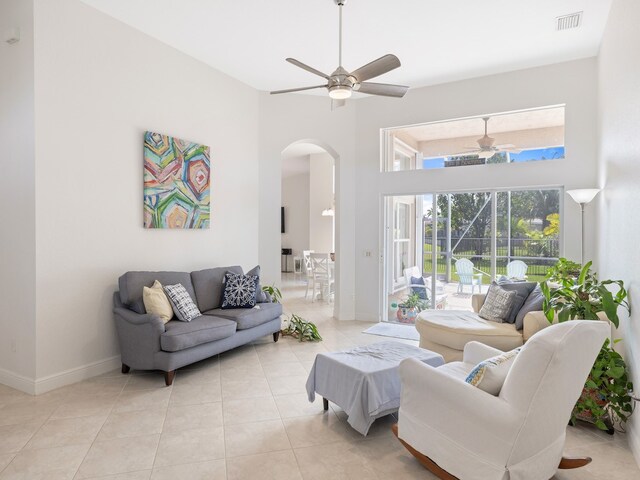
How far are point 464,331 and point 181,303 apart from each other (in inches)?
110

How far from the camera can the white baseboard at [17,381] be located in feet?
11.1

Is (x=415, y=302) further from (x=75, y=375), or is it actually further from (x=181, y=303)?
(x=75, y=375)

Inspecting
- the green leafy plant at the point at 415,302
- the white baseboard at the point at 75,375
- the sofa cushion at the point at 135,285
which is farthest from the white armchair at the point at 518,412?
the green leafy plant at the point at 415,302

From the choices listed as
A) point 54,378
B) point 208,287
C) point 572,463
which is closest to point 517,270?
point 572,463

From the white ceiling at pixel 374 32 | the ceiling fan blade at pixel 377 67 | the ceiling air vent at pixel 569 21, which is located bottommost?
the ceiling fan blade at pixel 377 67

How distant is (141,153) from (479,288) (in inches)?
182

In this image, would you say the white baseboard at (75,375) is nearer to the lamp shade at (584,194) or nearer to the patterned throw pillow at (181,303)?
the patterned throw pillow at (181,303)

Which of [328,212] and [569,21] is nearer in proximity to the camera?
[569,21]

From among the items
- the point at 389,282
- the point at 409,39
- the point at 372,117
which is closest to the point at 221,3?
the point at 409,39

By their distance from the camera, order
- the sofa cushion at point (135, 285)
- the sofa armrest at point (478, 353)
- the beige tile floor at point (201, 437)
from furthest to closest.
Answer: the sofa cushion at point (135, 285)
the sofa armrest at point (478, 353)
the beige tile floor at point (201, 437)

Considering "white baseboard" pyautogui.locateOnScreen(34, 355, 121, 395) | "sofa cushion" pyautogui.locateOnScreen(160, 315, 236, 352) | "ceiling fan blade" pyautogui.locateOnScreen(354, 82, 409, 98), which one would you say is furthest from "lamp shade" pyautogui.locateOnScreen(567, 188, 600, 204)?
"white baseboard" pyautogui.locateOnScreen(34, 355, 121, 395)

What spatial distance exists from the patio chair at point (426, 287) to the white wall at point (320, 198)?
187 inches

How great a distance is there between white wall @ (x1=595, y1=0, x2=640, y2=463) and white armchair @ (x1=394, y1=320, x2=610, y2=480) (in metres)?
0.91

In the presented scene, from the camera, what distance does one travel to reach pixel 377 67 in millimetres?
3131
